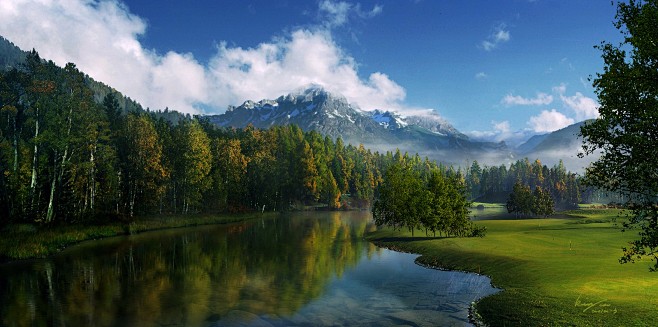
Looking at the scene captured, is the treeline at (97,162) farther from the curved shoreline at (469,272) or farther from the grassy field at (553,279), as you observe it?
the grassy field at (553,279)

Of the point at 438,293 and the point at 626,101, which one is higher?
the point at 626,101

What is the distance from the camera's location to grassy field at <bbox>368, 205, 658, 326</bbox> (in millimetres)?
23859

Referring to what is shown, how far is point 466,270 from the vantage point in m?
43.2

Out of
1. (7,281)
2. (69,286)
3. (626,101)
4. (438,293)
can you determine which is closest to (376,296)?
(438,293)

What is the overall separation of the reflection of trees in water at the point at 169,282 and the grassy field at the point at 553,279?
41.6 feet

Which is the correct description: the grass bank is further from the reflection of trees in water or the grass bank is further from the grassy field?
the grassy field

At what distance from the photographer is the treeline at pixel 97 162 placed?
68.8 metres

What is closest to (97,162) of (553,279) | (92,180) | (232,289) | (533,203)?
(92,180)

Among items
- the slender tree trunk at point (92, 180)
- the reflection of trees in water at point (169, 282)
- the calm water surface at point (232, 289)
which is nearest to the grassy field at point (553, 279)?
the calm water surface at point (232, 289)

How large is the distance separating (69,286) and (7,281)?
6.49m

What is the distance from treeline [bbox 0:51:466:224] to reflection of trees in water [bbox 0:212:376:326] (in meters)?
18.8

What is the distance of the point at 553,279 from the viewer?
33.7 meters

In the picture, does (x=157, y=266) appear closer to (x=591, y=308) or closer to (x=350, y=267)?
(x=350, y=267)

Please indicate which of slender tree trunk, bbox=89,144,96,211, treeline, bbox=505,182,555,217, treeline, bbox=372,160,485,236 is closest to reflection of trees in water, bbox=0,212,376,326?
treeline, bbox=372,160,485,236
